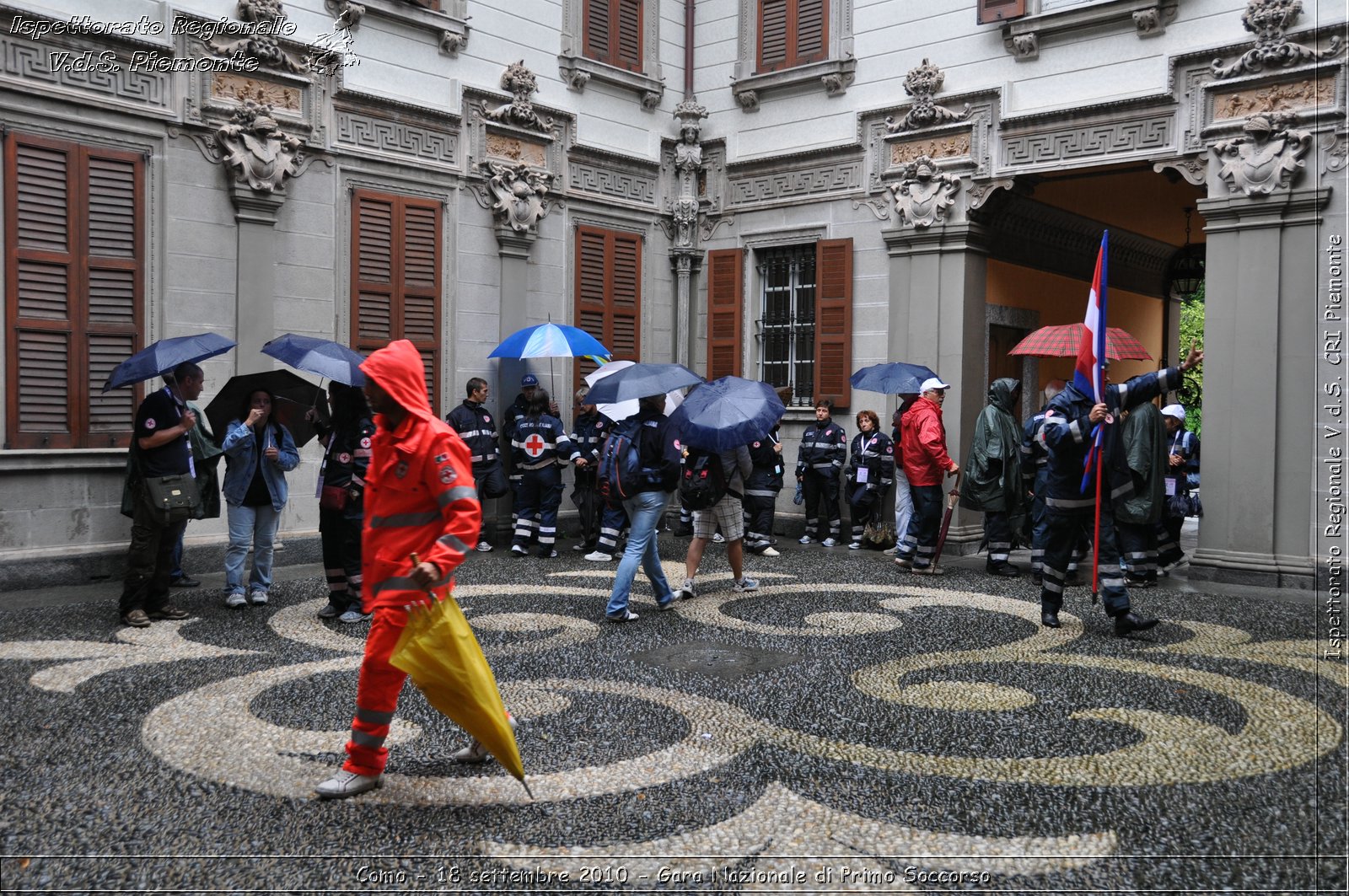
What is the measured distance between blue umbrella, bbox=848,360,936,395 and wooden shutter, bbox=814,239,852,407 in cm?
170

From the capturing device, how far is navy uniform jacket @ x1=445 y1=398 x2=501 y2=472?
36.3ft

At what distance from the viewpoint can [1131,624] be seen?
708cm

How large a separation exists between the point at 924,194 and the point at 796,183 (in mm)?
1817

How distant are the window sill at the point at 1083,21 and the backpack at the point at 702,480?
6.11m

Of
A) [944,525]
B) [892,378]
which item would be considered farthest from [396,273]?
[944,525]

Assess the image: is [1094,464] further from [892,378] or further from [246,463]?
[246,463]

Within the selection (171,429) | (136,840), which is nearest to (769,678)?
(136,840)

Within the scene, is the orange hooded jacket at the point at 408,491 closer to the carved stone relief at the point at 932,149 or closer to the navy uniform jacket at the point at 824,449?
the navy uniform jacket at the point at 824,449

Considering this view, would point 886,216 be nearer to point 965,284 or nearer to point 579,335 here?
point 965,284

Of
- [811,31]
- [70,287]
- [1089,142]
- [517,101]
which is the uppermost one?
[811,31]

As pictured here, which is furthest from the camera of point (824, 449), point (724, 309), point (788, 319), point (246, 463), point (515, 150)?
point (724, 309)

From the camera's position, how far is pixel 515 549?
36.0ft

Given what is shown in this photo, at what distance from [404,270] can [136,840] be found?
8.15 meters

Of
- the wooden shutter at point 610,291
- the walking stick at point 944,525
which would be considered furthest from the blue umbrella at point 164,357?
the walking stick at point 944,525
